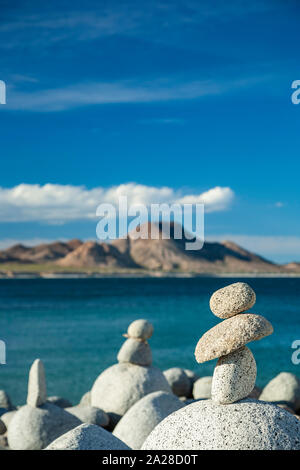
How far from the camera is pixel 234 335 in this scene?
4.91 m

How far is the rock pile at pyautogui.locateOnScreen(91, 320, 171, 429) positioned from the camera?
34.5 ft

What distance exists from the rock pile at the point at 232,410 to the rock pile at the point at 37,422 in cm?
447

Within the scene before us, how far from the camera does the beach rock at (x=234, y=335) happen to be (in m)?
4.88

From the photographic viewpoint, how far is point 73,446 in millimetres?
5387

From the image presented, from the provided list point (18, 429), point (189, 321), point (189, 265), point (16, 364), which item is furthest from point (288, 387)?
point (189, 265)

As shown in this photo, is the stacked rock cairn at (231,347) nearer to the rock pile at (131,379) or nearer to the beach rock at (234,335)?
the beach rock at (234,335)

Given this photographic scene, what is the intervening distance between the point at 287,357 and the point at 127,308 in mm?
30637

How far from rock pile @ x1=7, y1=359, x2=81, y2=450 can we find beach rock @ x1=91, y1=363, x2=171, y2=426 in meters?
1.31

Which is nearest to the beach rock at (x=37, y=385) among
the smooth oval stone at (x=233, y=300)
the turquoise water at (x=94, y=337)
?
the smooth oval stone at (x=233, y=300)

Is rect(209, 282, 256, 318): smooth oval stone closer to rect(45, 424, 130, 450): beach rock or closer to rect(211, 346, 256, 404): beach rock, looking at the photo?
rect(211, 346, 256, 404): beach rock

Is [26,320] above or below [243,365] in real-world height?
below

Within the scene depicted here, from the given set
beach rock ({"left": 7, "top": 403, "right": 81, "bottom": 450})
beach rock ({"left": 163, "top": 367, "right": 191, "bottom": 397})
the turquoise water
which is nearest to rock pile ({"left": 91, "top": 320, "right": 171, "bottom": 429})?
beach rock ({"left": 7, "top": 403, "right": 81, "bottom": 450})
